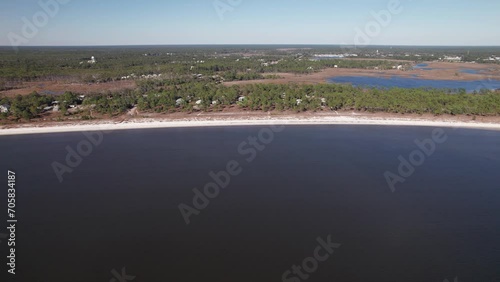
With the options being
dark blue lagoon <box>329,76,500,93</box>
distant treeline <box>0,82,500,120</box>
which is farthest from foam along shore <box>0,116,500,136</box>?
dark blue lagoon <box>329,76,500,93</box>

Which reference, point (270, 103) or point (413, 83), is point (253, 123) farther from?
point (413, 83)

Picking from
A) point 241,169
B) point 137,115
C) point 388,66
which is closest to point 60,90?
point 137,115

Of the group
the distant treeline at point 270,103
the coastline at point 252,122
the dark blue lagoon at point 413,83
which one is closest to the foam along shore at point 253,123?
the coastline at point 252,122

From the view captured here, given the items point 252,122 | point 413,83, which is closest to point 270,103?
point 252,122

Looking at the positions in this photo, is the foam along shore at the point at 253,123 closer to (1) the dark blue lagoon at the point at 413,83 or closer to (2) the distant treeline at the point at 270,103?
(2) the distant treeline at the point at 270,103

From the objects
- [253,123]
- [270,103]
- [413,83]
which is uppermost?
[413,83]

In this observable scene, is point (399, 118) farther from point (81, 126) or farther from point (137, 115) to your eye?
point (81, 126)
